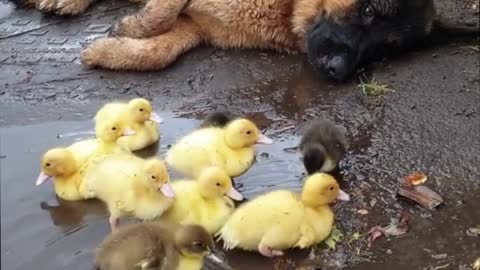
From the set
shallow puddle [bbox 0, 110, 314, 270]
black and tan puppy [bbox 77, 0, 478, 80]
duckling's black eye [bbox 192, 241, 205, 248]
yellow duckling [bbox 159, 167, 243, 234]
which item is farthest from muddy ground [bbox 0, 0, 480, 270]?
duckling's black eye [bbox 192, 241, 205, 248]

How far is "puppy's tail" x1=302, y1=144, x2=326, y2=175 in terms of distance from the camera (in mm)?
5184

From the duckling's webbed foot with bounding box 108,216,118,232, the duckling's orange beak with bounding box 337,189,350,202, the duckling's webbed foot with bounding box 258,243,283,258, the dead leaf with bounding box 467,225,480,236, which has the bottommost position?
the dead leaf with bounding box 467,225,480,236

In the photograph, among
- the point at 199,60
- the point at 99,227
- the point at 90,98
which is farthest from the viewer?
the point at 199,60

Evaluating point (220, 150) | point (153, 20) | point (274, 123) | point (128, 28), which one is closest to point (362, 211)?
point (220, 150)

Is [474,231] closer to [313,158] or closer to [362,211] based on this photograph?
[362,211]

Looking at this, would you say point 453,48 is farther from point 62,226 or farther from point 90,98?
point 62,226

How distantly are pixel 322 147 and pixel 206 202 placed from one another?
855mm

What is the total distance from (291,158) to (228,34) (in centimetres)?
183

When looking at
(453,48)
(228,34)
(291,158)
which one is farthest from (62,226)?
(453,48)

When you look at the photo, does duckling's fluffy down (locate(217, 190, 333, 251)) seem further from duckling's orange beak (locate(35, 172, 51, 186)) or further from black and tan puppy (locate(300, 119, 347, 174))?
duckling's orange beak (locate(35, 172, 51, 186))

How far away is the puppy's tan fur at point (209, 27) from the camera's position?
662 centimetres

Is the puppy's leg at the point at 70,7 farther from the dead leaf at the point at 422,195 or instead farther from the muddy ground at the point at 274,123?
the dead leaf at the point at 422,195

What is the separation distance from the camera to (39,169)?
5180 mm

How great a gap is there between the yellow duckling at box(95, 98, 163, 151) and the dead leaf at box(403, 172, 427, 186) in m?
1.48
